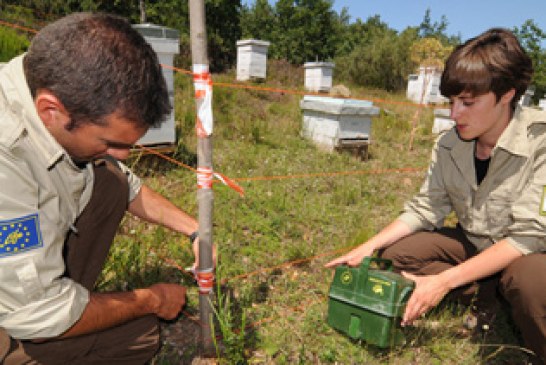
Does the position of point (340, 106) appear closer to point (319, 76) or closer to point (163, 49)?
point (163, 49)

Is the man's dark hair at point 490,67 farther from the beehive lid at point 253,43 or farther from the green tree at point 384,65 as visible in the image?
the green tree at point 384,65

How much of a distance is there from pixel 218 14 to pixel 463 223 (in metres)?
30.3

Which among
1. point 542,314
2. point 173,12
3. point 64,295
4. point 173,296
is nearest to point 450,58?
point 542,314

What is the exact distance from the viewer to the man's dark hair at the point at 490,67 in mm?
2164

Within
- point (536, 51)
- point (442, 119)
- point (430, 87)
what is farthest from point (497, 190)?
point (536, 51)

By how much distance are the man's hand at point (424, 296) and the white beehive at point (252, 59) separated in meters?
10.1

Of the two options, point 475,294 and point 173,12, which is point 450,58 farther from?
point 173,12

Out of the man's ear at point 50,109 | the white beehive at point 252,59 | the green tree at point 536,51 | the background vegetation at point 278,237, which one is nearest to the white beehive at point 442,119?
the background vegetation at point 278,237

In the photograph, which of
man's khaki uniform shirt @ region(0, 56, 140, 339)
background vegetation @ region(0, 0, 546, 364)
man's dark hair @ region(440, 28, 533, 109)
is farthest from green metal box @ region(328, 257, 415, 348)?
man's khaki uniform shirt @ region(0, 56, 140, 339)

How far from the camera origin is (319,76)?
1306 centimetres

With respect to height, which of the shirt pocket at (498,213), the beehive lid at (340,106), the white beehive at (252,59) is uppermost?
the white beehive at (252,59)

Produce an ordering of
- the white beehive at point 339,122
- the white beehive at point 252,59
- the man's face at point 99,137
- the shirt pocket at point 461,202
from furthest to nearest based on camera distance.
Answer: the white beehive at point 252,59 < the white beehive at point 339,122 < the shirt pocket at point 461,202 < the man's face at point 99,137

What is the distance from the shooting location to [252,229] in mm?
3619

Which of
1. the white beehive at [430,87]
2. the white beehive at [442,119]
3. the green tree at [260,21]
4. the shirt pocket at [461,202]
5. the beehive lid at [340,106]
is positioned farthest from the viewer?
the green tree at [260,21]
